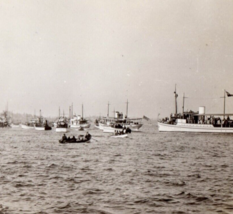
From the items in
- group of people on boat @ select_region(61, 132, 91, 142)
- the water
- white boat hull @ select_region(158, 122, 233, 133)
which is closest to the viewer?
the water

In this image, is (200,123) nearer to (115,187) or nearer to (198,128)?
(198,128)

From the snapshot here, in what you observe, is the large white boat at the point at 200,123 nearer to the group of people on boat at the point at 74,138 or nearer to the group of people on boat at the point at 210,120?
the group of people on boat at the point at 210,120

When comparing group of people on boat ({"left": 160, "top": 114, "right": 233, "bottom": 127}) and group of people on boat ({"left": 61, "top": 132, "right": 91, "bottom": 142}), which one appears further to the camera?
group of people on boat ({"left": 160, "top": 114, "right": 233, "bottom": 127})

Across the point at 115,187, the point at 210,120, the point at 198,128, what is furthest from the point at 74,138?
the point at 210,120

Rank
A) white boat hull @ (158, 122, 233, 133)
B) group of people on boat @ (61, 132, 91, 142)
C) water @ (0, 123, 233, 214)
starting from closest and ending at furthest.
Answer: water @ (0, 123, 233, 214) → group of people on boat @ (61, 132, 91, 142) → white boat hull @ (158, 122, 233, 133)

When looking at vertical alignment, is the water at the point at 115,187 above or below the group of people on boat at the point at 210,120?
below

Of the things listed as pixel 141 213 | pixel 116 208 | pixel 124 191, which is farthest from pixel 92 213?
pixel 124 191

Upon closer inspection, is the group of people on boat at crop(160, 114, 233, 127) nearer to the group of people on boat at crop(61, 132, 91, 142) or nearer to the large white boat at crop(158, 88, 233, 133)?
the large white boat at crop(158, 88, 233, 133)

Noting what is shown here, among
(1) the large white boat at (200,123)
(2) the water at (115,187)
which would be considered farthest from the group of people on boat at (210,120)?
(2) the water at (115,187)

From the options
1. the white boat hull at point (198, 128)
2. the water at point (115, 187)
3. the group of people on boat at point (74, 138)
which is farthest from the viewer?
the white boat hull at point (198, 128)

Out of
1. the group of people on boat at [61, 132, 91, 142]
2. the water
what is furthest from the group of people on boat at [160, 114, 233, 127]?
the water

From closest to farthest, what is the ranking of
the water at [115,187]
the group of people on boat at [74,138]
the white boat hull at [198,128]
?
the water at [115,187]
the group of people on boat at [74,138]
the white boat hull at [198,128]
